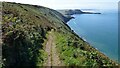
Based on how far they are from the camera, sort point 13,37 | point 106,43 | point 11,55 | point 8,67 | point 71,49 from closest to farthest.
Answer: point 8,67 → point 11,55 → point 13,37 → point 71,49 → point 106,43

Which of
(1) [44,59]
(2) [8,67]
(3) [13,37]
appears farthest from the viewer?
(1) [44,59]

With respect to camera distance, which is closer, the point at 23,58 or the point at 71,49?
the point at 23,58

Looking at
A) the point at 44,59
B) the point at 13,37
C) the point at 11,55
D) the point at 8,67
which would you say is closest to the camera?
the point at 8,67

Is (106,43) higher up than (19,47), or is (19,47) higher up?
(19,47)

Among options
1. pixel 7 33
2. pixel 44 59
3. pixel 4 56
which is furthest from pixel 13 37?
pixel 44 59

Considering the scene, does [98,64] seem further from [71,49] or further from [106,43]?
[106,43]

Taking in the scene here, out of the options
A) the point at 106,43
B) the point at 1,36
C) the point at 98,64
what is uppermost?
the point at 1,36

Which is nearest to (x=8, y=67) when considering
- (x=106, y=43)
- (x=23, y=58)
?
(x=23, y=58)

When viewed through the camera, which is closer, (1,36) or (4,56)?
(4,56)

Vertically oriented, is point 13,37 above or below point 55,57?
above

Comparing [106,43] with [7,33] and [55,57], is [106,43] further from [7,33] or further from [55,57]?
[7,33]
